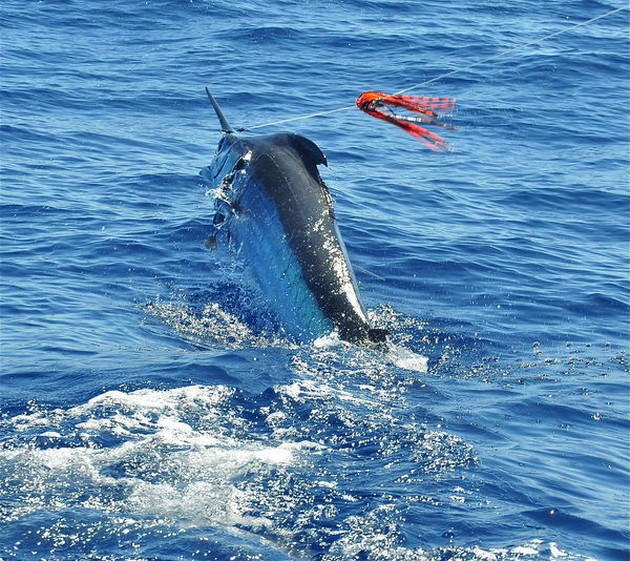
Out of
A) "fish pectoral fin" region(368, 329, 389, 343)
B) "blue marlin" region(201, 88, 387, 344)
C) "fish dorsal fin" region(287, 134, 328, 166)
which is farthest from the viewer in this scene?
A: "fish dorsal fin" region(287, 134, 328, 166)

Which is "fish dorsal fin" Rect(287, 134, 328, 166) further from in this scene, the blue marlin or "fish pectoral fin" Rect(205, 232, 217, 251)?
"fish pectoral fin" Rect(205, 232, 217, 251)

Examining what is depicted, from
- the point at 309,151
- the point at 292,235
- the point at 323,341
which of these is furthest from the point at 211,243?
the point at 323,341

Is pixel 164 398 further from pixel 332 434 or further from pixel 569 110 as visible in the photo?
pixel 569 110

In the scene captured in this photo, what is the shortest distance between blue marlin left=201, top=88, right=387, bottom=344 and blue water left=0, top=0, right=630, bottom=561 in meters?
0.41

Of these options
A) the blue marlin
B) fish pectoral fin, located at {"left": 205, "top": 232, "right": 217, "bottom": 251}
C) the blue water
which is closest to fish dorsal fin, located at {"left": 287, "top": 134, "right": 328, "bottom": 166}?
the blue marlin

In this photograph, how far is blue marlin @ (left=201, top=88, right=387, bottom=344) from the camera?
43.9 feet

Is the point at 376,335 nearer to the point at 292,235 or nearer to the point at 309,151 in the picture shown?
the point at 292,235

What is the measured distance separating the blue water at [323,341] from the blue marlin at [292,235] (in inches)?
16.1

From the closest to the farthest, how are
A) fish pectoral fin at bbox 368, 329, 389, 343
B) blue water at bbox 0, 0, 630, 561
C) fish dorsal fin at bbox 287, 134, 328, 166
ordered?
blue water at bbox 0, 0, 630, 561 < fish pectoral fin at bbox 368, 329, 389, 343 < fish dorsal fin at bbox 287, 134, 328, 166

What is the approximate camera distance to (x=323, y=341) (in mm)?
13133

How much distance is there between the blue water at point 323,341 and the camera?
9.16 m

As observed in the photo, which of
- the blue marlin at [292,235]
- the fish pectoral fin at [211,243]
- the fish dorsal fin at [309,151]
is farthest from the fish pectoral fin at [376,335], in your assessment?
the fish pectoral fin at [211,243]

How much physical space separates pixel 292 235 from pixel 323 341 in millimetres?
1695

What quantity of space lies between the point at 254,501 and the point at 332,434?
1.65 metres
